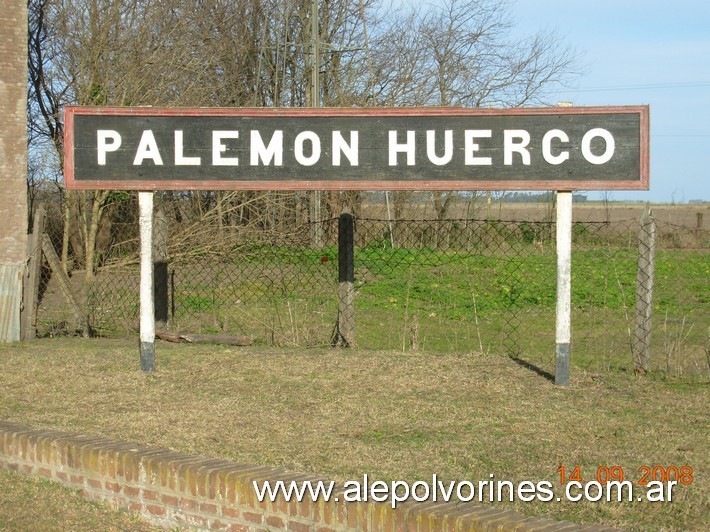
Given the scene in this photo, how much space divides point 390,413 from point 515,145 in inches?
98.8

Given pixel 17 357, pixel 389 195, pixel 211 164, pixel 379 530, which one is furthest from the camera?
pixel 389 195

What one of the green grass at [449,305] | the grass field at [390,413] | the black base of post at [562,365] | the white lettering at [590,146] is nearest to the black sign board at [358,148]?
the white lettering at [590,146]

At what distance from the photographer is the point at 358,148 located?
754 cm

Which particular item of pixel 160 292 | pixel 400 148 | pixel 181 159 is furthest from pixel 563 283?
pixel 160 292

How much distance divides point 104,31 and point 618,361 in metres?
13.9

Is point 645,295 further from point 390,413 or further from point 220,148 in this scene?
point 220,148

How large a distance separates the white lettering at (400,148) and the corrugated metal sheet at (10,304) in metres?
5.33

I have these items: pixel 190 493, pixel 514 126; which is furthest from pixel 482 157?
Result: pixel 190 493

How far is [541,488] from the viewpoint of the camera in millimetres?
4516

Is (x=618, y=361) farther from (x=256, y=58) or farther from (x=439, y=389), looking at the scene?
(x=256, y=58)

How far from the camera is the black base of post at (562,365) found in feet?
23.7

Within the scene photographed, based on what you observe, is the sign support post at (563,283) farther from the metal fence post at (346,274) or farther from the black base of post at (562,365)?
the metal fence post at (346,274)

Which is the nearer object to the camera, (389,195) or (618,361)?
(618,361)

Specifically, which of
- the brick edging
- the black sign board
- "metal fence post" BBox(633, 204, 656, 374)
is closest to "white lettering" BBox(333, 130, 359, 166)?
the black sign board
